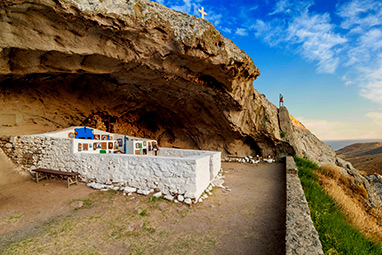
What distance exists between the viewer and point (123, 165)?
239 inches

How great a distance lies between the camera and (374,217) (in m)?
8.88

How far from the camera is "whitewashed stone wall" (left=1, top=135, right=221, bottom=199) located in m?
5.41

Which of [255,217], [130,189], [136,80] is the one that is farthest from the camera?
[136,80]

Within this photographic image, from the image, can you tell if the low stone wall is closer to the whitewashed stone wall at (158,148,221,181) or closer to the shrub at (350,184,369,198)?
the whitewashed stone wall at (158,148,221,181)

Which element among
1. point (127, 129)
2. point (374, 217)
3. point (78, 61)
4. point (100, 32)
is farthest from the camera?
point (127, 129)

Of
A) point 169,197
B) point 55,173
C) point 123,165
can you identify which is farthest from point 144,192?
point 55,173

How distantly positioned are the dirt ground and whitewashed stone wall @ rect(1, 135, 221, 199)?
49 cm

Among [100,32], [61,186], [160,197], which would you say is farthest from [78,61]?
[160,197]

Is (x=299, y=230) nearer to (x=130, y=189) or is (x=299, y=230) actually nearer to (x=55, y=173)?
(x=130, y=189)

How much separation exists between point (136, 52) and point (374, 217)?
42.0 ft

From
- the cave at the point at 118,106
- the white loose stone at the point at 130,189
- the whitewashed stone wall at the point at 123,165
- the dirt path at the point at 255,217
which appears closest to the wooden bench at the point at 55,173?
the whitewashed stone wall at the point at 123,165

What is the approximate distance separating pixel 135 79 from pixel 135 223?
6990 mm

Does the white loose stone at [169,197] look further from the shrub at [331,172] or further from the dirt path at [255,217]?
the shrub at [331,172]

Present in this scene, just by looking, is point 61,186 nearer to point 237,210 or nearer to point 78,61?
point 78,61
